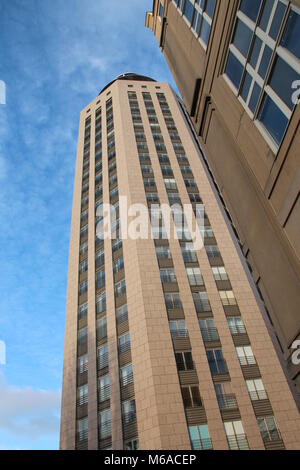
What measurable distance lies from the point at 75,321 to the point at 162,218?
1567 cm

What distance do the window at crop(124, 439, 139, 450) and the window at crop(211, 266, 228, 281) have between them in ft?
56.2

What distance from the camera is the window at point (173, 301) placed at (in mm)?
32562

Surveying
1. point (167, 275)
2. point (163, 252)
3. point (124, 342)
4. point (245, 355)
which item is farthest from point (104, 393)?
point (163, 252)

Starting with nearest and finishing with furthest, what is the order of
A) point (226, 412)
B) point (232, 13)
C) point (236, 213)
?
point (232, 13) < point (236, 213) < point (226, 412)

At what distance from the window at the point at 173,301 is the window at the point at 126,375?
6.57 m

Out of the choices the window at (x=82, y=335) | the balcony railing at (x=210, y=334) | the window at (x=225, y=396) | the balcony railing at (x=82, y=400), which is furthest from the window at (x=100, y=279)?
the window at (x=225, y=396)

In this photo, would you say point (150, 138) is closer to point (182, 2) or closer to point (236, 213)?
point (182, 2)

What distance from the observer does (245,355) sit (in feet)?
98.6

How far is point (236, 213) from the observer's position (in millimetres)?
13672

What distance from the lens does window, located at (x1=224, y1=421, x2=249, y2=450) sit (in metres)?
24.6

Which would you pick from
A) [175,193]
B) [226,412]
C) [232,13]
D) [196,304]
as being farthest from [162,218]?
[232,13]

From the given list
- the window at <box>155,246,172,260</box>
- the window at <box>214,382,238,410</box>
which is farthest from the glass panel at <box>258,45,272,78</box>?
the window at <box>155,246,172,260</box>

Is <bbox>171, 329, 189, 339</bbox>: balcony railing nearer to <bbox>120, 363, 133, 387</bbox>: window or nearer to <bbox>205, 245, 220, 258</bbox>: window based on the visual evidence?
<bbox>120, 363, 133, 387</bbox>: window

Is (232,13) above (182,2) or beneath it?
beneath
